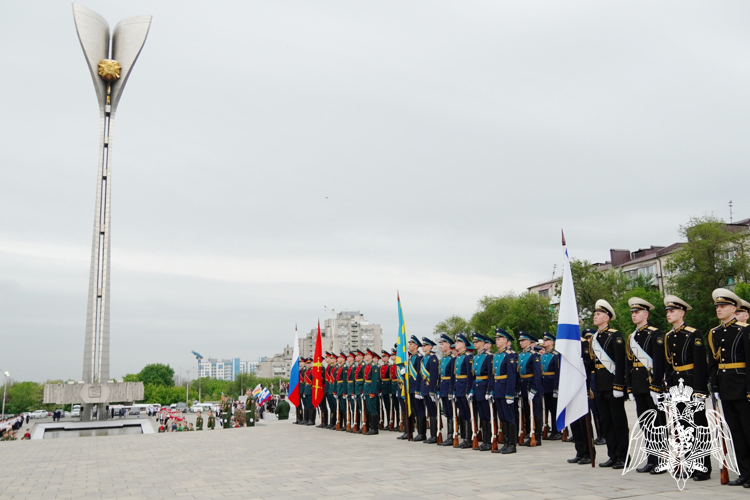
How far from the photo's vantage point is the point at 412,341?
40.8ft

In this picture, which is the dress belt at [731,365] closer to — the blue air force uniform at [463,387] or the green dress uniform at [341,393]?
the blue air force uniform at [463,387]

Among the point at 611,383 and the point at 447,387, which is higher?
the point at 611,383

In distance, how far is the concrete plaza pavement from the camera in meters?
6.22

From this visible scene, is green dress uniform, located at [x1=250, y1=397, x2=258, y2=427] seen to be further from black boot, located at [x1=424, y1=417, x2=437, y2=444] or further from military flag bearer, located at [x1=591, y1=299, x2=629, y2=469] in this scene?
military flag bearer, located at [x1=591, y1=299, x2=629, y2=469]

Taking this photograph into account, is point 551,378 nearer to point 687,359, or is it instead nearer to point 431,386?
point 431,386

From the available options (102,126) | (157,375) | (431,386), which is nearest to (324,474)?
(431,386)

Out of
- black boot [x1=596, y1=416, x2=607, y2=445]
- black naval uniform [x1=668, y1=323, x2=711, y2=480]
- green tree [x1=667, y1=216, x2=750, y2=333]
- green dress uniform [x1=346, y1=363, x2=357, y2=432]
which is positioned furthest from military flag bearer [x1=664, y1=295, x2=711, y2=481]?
green tree [x1=667, y1=216, x2=750, y2=333]

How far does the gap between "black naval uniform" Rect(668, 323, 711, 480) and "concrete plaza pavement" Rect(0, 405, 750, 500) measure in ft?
2.19

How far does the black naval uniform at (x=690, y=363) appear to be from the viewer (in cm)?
647

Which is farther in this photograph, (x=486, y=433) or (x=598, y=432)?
(x=598, y=432)

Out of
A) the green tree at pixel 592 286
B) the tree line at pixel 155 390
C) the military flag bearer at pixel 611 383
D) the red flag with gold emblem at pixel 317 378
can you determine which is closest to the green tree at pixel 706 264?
the green tree at pixel 592 286

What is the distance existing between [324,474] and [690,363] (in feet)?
15.2

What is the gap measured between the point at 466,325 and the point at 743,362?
61.6 m

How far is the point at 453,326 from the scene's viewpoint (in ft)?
226
